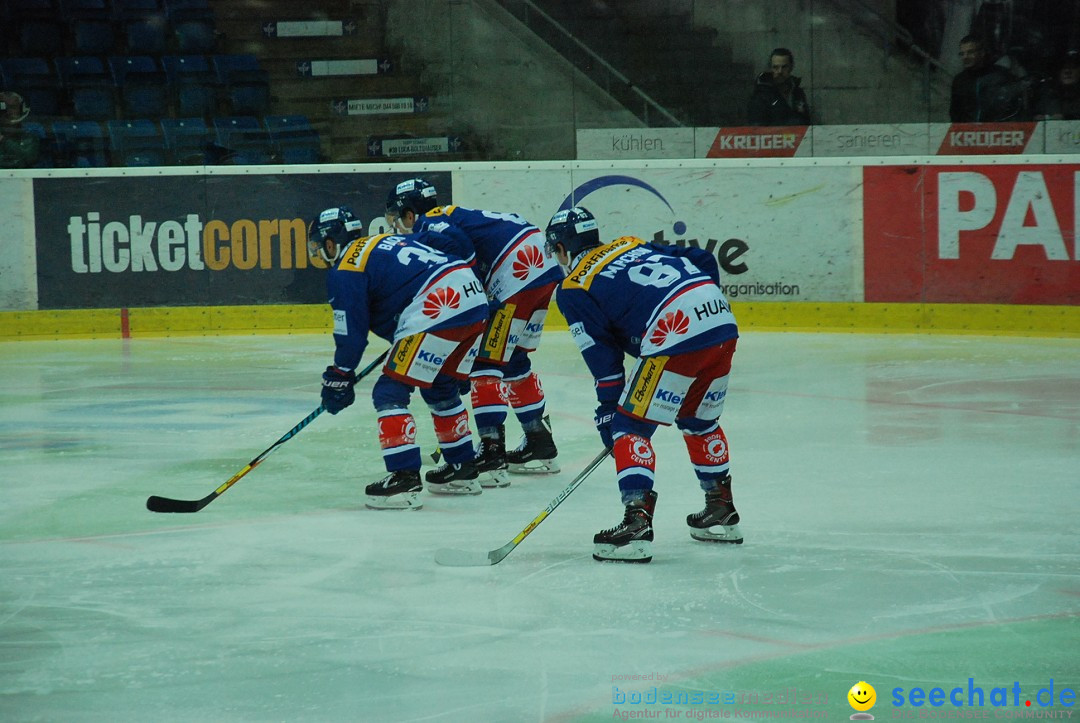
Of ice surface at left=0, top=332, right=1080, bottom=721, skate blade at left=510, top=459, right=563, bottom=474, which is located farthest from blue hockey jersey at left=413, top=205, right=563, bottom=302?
ice surface at left=0, top=332, right=1080, bottom=721

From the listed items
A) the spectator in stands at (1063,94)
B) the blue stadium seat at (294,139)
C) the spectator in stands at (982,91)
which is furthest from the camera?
the blue stadium seat at (294,139)

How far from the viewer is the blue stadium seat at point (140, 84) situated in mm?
11281

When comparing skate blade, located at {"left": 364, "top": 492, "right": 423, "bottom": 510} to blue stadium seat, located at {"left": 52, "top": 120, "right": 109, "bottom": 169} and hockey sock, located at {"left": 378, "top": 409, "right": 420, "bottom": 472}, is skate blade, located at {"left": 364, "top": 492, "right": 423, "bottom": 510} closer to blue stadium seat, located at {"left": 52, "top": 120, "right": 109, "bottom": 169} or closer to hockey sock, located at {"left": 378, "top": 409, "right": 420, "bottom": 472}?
hockey sock, located at {"left": 378, "top": 409, "right": 420, "bottom": 472}

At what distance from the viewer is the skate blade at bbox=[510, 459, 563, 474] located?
218 inches

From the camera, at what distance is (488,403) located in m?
5.62

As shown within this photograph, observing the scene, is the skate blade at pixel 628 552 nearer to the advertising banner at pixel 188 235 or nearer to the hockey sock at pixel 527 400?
the hockey sock at pixel 527 400

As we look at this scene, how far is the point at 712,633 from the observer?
332 centimetres

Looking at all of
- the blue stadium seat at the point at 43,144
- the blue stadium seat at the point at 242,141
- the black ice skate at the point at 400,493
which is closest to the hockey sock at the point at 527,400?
the black ice skate at the point at 400,493

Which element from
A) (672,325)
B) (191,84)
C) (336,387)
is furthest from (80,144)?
(672,325)

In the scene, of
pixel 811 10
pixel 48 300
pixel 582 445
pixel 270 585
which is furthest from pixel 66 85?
pixel 270 585

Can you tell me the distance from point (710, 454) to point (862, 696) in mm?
1545

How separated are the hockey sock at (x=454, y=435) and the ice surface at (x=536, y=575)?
0.19 meters

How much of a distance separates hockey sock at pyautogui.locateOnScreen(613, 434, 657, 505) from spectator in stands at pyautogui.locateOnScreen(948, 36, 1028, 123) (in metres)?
7.24

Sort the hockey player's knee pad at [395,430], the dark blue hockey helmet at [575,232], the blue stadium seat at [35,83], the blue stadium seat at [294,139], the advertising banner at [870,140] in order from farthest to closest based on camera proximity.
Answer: the blue stadium seat at [35,83]
the blue stadium seat at [294,139]
the advertising banner at [870,140]
the hockey player's knee pad at [395,430]
the dark blue hockey helmet at [575,232]
